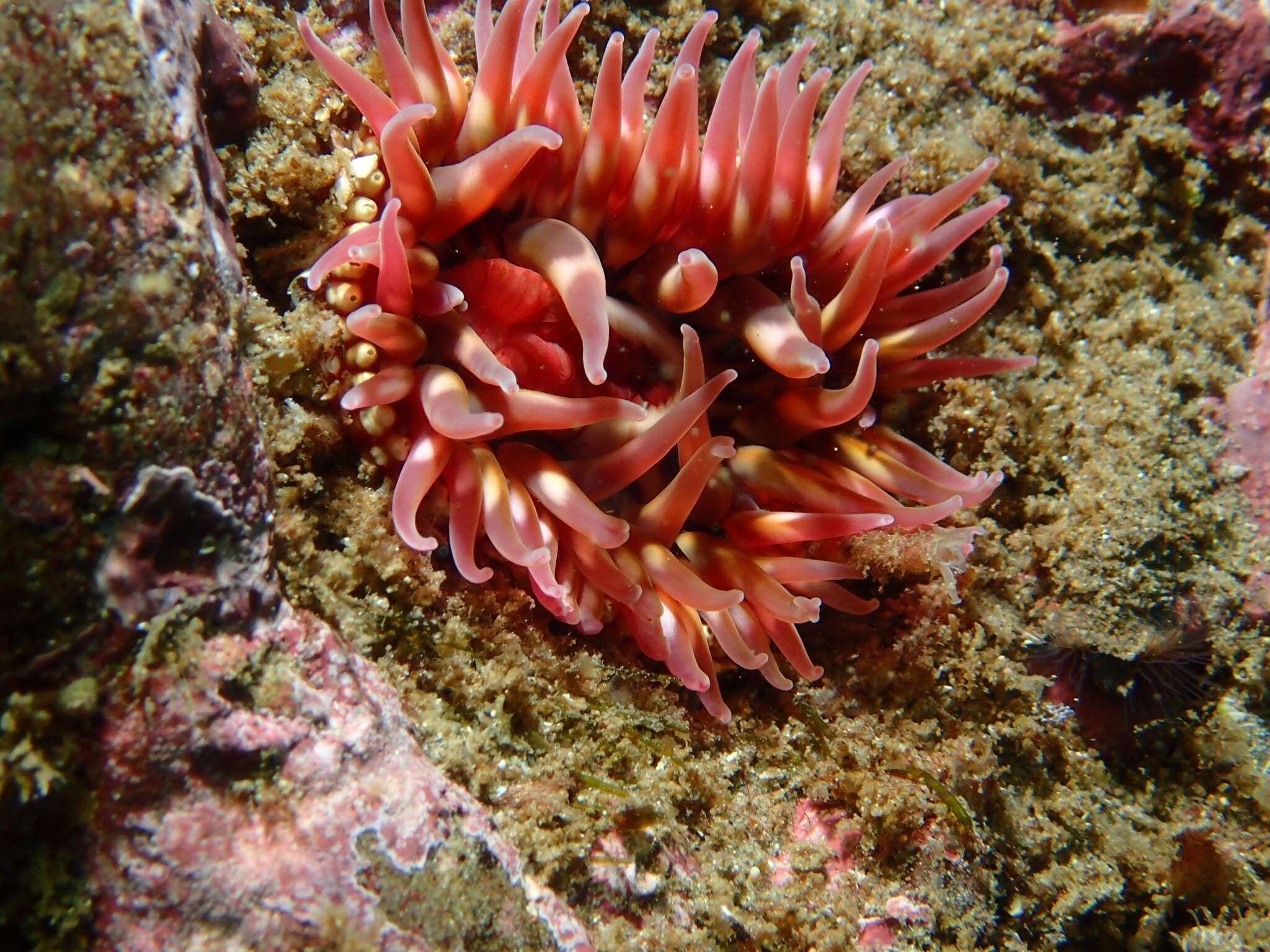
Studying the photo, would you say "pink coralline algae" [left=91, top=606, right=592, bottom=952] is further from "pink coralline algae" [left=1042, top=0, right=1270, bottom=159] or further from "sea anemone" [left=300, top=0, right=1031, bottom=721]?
"pink coralline algae" [left=1042, top=0, right=1270, bottom=159]

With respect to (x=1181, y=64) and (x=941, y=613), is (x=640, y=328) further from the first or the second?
(x=1181, y=64)

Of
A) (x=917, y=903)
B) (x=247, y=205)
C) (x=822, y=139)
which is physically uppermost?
(x=822, y=139)

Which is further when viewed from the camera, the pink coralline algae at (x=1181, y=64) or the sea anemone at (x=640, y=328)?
the pink coralline algae at (x=1181, y=64)

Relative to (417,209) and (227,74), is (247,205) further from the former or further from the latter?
(417,209)

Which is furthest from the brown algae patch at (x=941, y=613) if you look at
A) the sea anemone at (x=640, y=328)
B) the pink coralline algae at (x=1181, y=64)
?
the sea anemone at (x=640, y=328)

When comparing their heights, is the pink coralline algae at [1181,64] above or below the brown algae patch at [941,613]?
above

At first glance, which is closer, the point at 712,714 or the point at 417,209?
the point at 417,209

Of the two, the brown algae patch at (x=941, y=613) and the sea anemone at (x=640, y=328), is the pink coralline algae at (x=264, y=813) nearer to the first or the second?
the brown algae patch at (x=941, y=613)

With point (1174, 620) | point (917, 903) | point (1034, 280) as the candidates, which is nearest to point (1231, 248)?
point (1034, 280)
